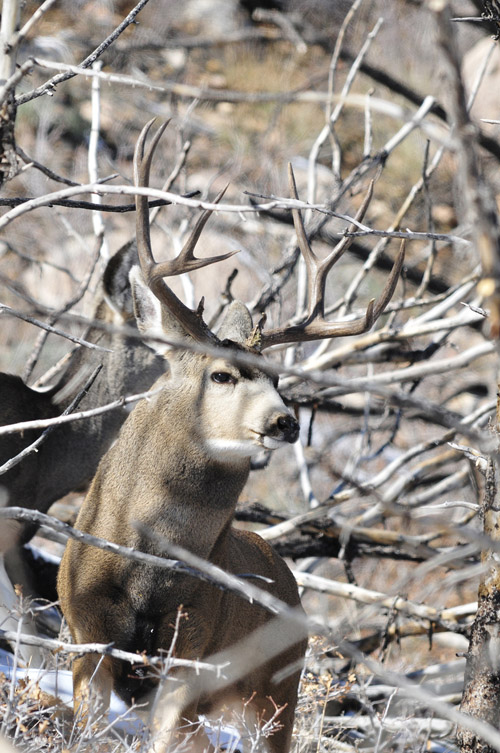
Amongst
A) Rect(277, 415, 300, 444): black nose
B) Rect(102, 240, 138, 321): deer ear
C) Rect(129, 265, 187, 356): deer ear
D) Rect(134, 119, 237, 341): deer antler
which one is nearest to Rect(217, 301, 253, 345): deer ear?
Rect(134, 119, 237, 341): deer antler

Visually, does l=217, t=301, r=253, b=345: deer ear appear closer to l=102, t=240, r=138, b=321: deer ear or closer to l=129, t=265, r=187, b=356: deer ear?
l=129, t=265, r=187, b=356: deer ear

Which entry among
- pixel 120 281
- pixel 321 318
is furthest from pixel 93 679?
pixel 120 281

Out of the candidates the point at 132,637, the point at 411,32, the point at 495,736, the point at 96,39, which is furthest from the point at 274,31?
the point at 495,736

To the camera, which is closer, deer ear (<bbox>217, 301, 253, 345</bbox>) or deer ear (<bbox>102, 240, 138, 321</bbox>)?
deer ear (<bbox>217, 301, 253, 345</bbox>)

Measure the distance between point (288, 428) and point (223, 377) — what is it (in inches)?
14.6

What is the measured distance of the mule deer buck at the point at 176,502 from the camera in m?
3.40

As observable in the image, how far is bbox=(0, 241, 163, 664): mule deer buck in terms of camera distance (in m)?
5.08

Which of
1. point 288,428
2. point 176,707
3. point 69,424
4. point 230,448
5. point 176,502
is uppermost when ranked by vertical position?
point 288,428

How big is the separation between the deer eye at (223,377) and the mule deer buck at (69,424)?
1381 mm

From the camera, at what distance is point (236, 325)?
3.81m

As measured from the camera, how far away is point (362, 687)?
3354 mm

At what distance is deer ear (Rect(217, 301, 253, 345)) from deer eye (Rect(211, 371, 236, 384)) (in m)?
0.16

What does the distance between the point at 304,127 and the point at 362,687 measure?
1196cm

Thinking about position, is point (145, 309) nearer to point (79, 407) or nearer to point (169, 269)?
point (169, 269)
